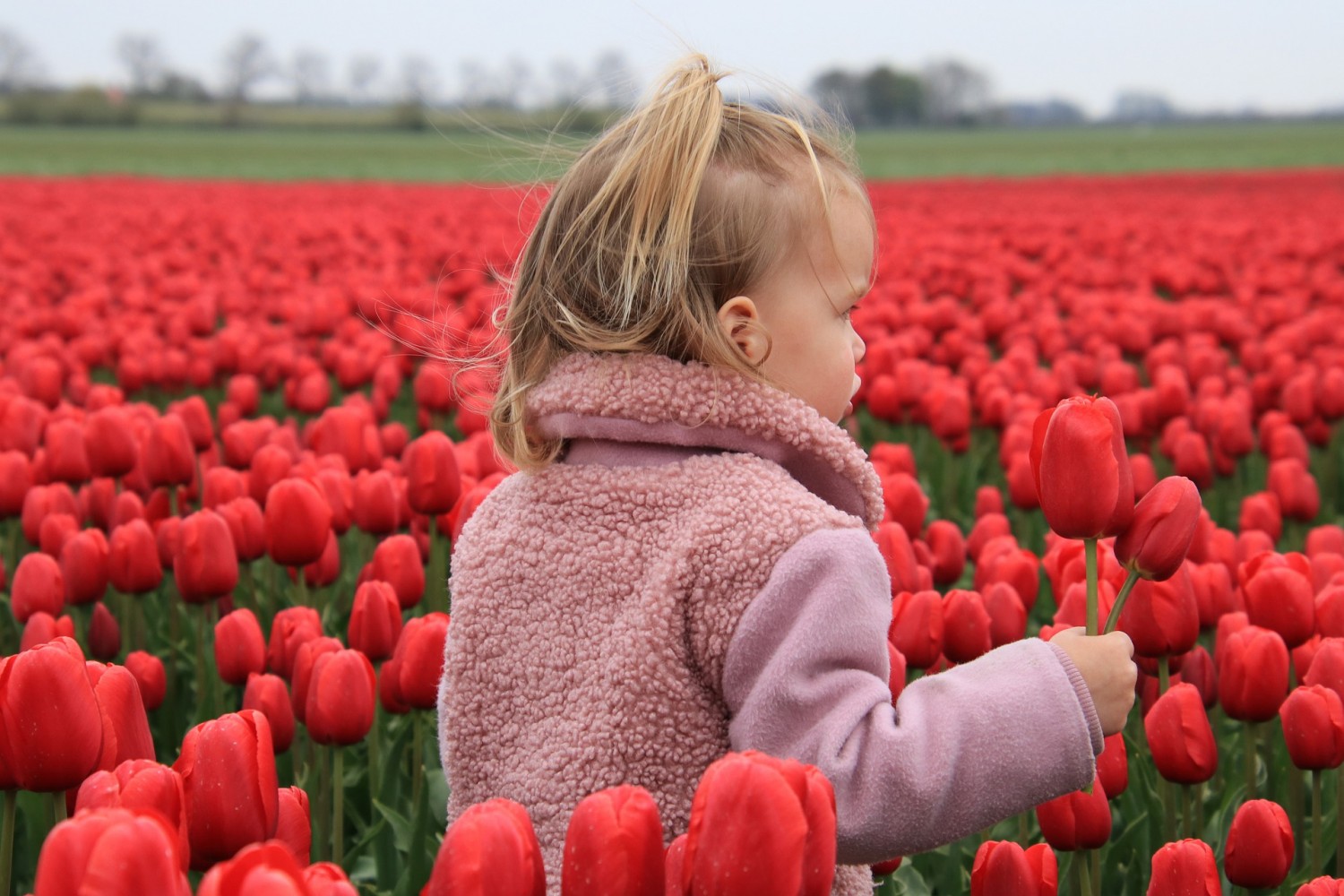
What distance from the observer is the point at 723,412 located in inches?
59.8

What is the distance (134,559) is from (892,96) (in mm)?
79603

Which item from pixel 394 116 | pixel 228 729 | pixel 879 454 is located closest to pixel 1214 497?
pixel 879 454

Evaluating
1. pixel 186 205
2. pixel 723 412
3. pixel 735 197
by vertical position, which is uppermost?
pixel 735 197

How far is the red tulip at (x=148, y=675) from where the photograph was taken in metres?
2.27

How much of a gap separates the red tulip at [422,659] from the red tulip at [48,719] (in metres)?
0.64

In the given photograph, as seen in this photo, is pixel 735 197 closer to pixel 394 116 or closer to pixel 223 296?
pixel 223 296

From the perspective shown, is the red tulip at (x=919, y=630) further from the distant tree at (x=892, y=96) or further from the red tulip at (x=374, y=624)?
the distant tree at (x=892, y=96)

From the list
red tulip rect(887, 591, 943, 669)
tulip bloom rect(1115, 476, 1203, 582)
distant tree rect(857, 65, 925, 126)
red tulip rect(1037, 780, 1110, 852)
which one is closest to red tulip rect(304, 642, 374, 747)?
red tulip rect(887, 591, 943, 669)

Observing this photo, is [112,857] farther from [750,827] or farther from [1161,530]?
[1161,530]

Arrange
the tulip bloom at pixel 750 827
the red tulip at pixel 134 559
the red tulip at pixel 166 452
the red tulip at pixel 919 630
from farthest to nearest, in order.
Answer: the red tulip at pixel 166 452 → the red tulip at pixel 134 559 → the red tulip at pixel 919 630 → the tulip bloom at pixel 750 827

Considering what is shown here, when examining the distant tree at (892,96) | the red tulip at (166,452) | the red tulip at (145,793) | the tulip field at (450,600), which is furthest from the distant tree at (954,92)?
the red tulip at (145,793)

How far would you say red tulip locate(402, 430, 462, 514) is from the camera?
2.65m

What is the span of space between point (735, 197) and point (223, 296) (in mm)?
6374

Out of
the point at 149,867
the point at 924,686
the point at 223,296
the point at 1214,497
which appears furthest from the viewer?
the point at 223,296
